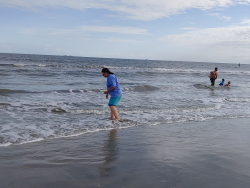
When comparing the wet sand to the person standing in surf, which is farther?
Result: the person standing in surf

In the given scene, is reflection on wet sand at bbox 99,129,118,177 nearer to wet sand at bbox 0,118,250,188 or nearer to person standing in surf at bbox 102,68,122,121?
wet sand at bbox 0,118,250,188

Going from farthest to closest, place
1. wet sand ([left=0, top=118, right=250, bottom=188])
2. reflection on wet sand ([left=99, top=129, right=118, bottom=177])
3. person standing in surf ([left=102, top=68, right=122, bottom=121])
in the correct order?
person standing in surf ([left=102, top=68, right=122, bottom=121]) < reflection on wet sand ([left=99, top=129, right=118, bottom=177]) < wet sand ([left=0, top=118, right=250, bottom=188])

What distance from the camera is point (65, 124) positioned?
6332 mm

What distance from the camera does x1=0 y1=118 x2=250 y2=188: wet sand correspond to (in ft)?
9.53

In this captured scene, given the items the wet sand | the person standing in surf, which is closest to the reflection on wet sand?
the wet sand

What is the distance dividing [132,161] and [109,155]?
508 mm

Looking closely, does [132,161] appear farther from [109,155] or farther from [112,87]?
[112,87]

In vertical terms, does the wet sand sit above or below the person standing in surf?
below

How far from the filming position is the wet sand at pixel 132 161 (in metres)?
2.90

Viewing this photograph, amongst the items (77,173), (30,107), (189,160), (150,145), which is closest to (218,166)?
(189,160)

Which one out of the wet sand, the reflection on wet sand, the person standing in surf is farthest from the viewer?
the person standing in surf

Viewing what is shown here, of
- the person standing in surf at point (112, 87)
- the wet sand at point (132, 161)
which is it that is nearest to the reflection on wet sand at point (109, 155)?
the wet sand at point (132, 161)

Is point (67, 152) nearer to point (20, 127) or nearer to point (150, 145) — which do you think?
point (150, 145)

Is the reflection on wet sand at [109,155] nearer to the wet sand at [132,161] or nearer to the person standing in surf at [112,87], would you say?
the wet sand at [132,161]
